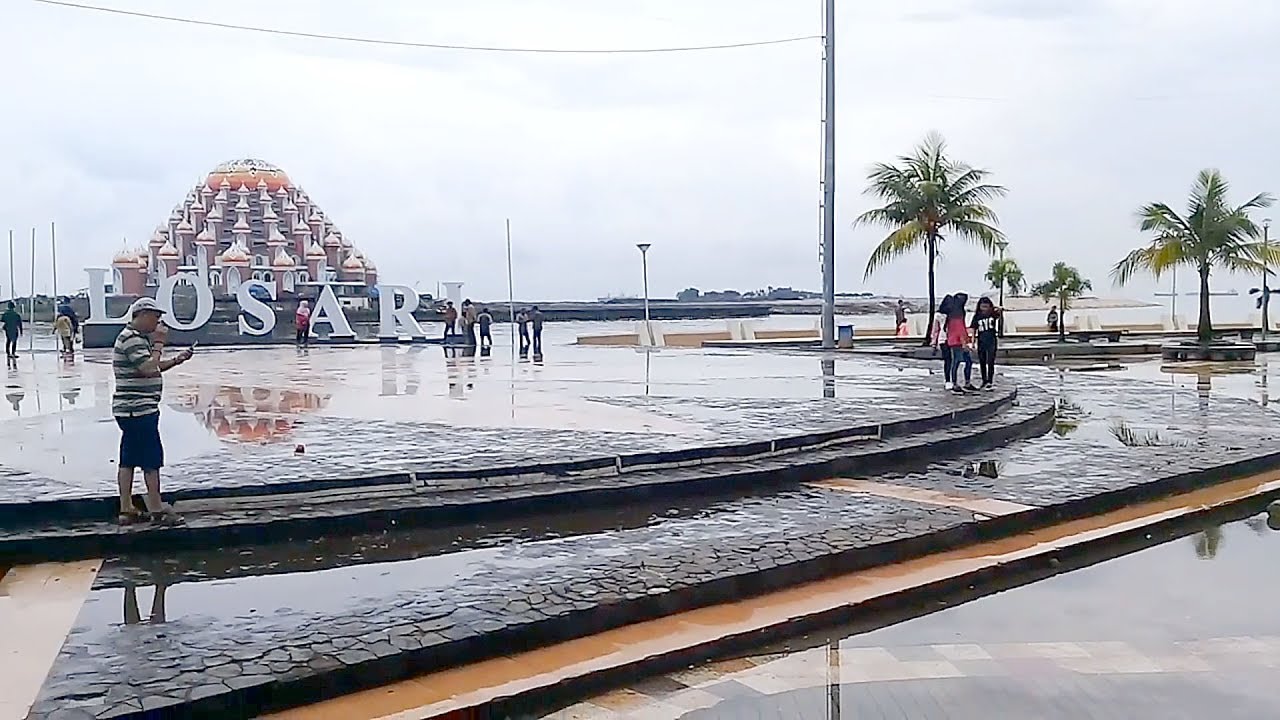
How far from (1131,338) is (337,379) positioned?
2882 cm

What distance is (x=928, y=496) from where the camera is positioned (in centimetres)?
945

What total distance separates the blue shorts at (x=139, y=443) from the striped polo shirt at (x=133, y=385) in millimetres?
51

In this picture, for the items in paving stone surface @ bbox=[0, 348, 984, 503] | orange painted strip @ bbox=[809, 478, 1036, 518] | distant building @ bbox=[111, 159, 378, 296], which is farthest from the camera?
distant building @ bbox=[111, 159, 378, 296]

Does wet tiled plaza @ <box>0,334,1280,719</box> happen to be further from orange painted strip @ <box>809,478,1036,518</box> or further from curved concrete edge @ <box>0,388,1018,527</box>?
curved concrete edge @ <box>0,388,1018,527</box>

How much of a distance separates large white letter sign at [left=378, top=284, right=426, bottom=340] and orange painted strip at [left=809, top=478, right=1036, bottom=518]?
34.1 metres

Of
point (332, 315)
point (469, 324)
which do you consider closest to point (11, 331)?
point (469, 324)

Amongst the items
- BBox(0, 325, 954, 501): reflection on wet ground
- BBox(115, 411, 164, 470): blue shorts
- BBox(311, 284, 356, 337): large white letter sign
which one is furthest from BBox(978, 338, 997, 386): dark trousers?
BBox(311, 284, 356, 337): large white letter sign

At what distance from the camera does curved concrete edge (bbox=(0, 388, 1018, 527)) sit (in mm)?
7750

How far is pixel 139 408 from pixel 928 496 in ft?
19.8

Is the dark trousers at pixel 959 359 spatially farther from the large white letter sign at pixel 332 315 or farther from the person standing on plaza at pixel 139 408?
the large white letter sign at pixel 332 315

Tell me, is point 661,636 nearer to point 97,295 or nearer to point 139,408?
point 139,408

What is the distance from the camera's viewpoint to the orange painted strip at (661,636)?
4.98 metres

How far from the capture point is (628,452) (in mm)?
10336

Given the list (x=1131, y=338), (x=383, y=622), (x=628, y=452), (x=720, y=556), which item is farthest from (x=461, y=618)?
(x=1131, y=338)
